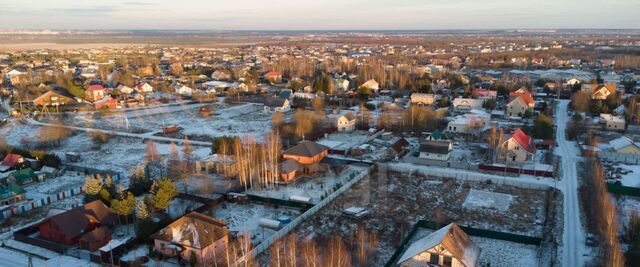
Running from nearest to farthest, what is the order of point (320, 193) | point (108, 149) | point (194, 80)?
point (320, 193)
point (108, 149)
point (194, 80)

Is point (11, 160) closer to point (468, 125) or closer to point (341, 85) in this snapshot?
point (468, 125)

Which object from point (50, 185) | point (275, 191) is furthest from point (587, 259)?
point (50, 185)

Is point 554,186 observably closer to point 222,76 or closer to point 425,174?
point 425,174

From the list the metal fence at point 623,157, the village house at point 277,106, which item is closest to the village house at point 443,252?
the metal fence at point 623,157

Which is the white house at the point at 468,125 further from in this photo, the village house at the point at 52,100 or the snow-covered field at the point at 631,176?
the village house at the point at 52,100

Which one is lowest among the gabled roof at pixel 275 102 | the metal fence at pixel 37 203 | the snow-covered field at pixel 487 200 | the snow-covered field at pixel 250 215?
the snow-covered field at pixel 487 200

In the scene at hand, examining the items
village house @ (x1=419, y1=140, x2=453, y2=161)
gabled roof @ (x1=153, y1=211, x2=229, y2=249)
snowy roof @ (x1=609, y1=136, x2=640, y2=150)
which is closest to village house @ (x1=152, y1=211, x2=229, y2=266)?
gabled roof @ (x1=153, y1=211, x2=229, y2=249)

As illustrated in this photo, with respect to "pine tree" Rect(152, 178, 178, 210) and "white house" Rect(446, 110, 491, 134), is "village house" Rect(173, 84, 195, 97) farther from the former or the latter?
"pine tree" Rect(152, 178, 178, 210)
